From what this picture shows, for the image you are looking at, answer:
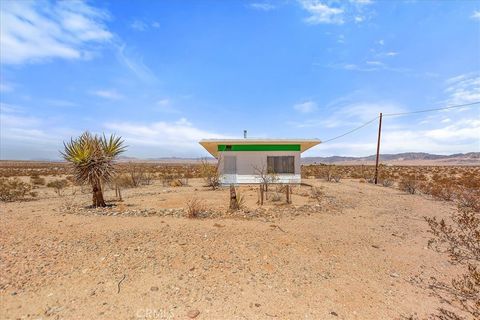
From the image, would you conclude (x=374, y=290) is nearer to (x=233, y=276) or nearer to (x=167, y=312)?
(x=233, y=276)

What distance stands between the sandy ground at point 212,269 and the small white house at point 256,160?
10509 millimetres

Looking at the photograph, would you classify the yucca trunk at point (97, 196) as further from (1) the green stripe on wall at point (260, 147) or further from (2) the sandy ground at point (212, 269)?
(1) the green stripe on wall at point (260, 147)

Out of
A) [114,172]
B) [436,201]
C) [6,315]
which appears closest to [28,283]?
[6,315]

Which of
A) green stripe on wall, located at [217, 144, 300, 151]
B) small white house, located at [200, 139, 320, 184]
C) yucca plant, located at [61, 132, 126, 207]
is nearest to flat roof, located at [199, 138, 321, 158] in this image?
small white house, located at [200, 139, 320, 184]

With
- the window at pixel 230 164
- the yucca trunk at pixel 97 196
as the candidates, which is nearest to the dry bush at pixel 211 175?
the window at pixel 230 164

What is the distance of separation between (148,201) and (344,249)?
8186 mm

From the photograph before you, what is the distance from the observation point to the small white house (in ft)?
61.7

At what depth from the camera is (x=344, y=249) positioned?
6.27m

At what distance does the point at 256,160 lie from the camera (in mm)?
18938

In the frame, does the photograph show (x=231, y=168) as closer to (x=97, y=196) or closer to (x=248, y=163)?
(x=248, y=163)

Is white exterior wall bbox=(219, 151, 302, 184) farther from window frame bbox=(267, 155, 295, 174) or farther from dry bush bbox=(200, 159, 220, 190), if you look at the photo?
dry bush bbox=(200, 159, 220, 190)

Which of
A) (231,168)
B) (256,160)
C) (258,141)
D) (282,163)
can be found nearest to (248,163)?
(256,160)

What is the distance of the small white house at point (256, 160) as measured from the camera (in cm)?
1881

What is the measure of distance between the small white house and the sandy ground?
10509 millimetres
